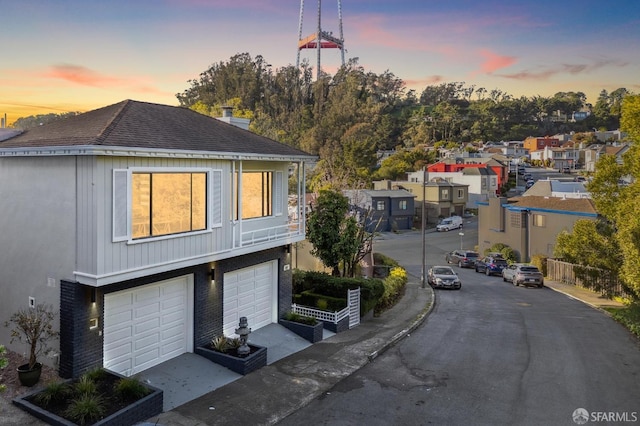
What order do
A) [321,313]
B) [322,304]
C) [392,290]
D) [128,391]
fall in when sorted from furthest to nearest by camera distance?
[392,290] < [322,304] < [321,313] < [128,391]

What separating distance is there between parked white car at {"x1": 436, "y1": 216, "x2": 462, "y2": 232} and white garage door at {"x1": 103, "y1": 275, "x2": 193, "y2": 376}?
2062 inches

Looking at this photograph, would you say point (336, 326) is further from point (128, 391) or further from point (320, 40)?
point (320, 40)

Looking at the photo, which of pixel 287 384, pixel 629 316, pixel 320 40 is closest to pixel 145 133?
pixel 287 384

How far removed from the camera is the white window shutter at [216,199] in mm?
14156

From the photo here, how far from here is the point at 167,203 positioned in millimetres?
12922

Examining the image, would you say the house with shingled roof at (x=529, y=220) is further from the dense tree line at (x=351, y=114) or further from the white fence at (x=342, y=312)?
the white fence at (x=342, y=312)

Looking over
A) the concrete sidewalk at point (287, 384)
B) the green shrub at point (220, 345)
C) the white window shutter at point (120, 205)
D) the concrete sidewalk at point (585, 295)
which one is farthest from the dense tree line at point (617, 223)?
the white window shutter at point (120, 205)

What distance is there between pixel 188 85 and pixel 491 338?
297ft

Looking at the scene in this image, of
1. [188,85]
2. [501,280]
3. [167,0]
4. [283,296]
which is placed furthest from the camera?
[188,85]

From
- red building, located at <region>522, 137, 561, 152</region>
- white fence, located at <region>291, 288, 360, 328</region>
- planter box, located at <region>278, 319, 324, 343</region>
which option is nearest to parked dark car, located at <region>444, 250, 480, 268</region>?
white fence, located at <region>291, 288, 360, 328</region>

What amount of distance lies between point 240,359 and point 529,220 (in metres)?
35.5

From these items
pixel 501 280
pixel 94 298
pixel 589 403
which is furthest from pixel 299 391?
pixel 501 280

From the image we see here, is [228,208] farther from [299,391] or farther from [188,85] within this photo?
[188,85]

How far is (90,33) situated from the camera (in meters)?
24.8
